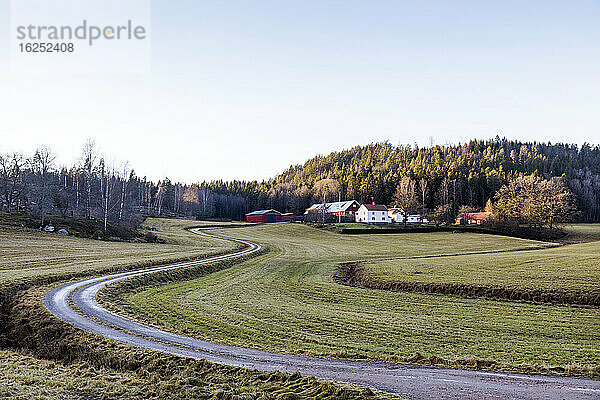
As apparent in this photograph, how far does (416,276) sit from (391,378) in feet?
65.9

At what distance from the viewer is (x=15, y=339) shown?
15242 mm

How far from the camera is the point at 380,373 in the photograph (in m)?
10.6

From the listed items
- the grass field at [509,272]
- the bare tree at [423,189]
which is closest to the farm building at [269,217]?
the bare tree at [423,189]

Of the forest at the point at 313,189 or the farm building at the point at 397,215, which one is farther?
the farm building at the point at 397,215

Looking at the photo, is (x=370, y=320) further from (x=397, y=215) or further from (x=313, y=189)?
(x=313, y=189)

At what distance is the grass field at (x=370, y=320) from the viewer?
1339 cm

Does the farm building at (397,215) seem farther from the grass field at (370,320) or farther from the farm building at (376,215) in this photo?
the grass field at (370,320)

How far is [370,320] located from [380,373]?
7.22 m

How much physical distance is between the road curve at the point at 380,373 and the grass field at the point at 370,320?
996 millimetres

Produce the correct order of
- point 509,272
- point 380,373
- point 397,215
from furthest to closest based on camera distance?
point 397,215
point 509,272
point 380,373

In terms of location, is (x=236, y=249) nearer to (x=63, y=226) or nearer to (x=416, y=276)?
(x=63, y=226)

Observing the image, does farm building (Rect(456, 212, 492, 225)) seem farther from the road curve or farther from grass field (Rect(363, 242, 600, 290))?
the road curve

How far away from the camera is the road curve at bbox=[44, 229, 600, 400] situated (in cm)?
928

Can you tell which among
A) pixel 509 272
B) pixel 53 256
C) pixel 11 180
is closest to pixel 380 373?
pixel 509 272
